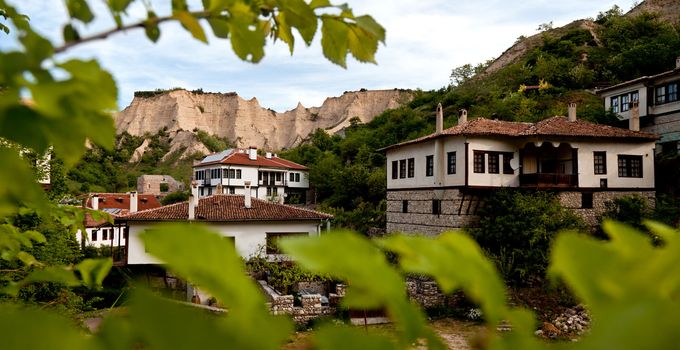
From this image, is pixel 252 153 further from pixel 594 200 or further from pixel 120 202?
pixel 594 200

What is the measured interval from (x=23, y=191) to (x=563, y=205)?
20.3 metres

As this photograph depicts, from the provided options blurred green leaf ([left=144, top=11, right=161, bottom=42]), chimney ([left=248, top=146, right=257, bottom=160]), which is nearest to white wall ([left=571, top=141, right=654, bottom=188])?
blurred green leaf ([left=144, top=11, right=161, bottom=42])

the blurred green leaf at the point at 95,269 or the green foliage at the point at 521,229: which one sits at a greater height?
the blurred green leaf at the point at 95,269

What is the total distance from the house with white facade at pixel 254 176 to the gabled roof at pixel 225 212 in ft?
65.0

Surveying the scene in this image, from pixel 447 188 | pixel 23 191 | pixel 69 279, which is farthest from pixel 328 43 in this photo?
pixel 447 188

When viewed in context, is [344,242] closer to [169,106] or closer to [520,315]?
[520,315]

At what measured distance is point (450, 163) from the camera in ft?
63.3

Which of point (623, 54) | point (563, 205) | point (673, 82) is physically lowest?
point (563, 205)

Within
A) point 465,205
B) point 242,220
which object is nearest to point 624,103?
point 465,205

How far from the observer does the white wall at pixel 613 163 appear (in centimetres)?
1897

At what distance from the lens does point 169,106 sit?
8388 centimetres

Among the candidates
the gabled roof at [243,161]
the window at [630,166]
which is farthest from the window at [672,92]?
the gabled roof at [243,161]

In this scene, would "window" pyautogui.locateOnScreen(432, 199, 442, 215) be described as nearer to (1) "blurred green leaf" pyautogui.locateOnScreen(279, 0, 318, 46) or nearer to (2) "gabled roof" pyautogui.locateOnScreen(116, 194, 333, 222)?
(2) "gabled roof" pyautogui.locateOnScreen(116, 194, 333, 222)

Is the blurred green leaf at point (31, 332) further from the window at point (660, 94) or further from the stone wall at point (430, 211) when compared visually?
the window at point (660, 94)
